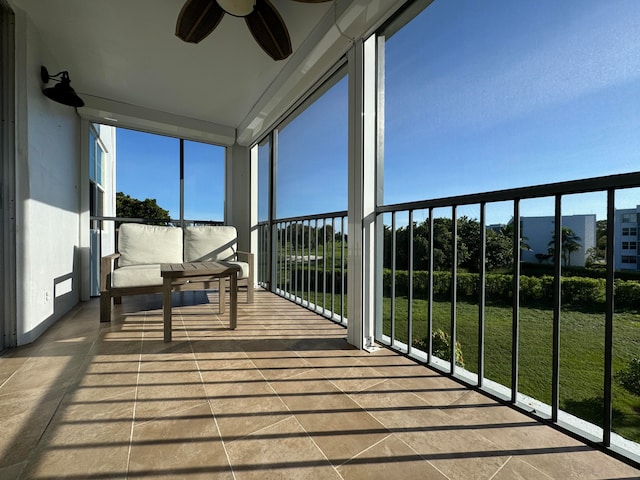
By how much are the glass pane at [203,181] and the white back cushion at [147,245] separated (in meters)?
1.06

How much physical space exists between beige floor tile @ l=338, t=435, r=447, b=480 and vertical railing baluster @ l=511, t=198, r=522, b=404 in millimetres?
625

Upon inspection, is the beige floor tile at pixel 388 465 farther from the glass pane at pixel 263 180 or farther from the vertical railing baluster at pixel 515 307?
the glass pane at pixel 263 180

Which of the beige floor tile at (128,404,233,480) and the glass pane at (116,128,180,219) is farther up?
the glass pane at (116,128,180,219)

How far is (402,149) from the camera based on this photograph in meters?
3.98

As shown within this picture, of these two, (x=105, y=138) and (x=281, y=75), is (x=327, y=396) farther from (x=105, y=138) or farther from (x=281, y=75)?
(x=105, y=138)

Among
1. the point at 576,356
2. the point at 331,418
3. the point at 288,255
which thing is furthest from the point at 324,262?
the point at 576,356

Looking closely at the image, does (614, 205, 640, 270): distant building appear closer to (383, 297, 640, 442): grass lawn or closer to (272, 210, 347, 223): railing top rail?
(383, 297, 640, 442): grass lawn

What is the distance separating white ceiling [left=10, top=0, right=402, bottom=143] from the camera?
6.97 feet

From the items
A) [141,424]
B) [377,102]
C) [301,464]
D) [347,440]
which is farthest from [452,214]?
[141,424]

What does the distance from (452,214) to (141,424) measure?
174cm

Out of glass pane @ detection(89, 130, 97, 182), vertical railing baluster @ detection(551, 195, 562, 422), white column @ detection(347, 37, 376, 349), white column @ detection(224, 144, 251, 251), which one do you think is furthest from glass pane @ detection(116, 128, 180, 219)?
vertical railing baluster @ detection(551, 195, 562, 422)

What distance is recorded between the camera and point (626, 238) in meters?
1.11

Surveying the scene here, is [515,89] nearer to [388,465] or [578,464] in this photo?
[578,464]

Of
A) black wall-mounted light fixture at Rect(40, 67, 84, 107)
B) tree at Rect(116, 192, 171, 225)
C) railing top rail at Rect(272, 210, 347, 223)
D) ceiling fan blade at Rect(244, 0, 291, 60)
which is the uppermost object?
ceiling fan blade at Rect(244, 0, 291, 60)
